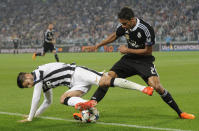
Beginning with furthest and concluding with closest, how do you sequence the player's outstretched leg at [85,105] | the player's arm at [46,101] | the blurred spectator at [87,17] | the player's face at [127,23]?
the blurred spectator at [87,17] < the player's arm at [46,101] < the player's face at [127,23] < the player's outstretched leg at [85,105]

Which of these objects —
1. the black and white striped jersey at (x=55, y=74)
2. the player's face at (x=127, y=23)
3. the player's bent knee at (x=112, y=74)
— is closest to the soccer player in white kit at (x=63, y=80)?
the black and white striped jersey at (x=55, y=74)

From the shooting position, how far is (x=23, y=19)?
197 feet

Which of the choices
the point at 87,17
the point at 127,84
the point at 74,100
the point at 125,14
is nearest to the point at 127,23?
the point at 125,14

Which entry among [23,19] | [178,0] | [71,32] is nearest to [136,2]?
[178,0]

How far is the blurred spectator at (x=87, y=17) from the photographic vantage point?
155 ft

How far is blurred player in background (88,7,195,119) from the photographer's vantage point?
7.53m

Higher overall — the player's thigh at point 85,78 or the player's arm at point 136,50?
the player's arm at point 136,50

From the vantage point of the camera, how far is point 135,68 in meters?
7.90

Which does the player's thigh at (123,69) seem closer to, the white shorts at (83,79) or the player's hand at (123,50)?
the player's hand at (123,50)

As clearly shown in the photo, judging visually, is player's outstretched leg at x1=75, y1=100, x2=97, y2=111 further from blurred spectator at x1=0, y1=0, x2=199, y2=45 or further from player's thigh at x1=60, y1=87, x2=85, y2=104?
blurred spectator at x1=0, y1=0, x2=199, y2=45

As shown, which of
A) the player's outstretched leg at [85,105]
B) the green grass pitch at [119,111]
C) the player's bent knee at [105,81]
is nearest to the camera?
the player's outstretched leg at [85,105]

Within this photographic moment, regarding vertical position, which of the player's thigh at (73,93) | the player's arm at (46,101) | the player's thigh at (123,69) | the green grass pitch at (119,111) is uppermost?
the player's thigh at (123,69)

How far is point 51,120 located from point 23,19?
5415 cm

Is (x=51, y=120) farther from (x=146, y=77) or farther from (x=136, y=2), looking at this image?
(x=136, y=2)
